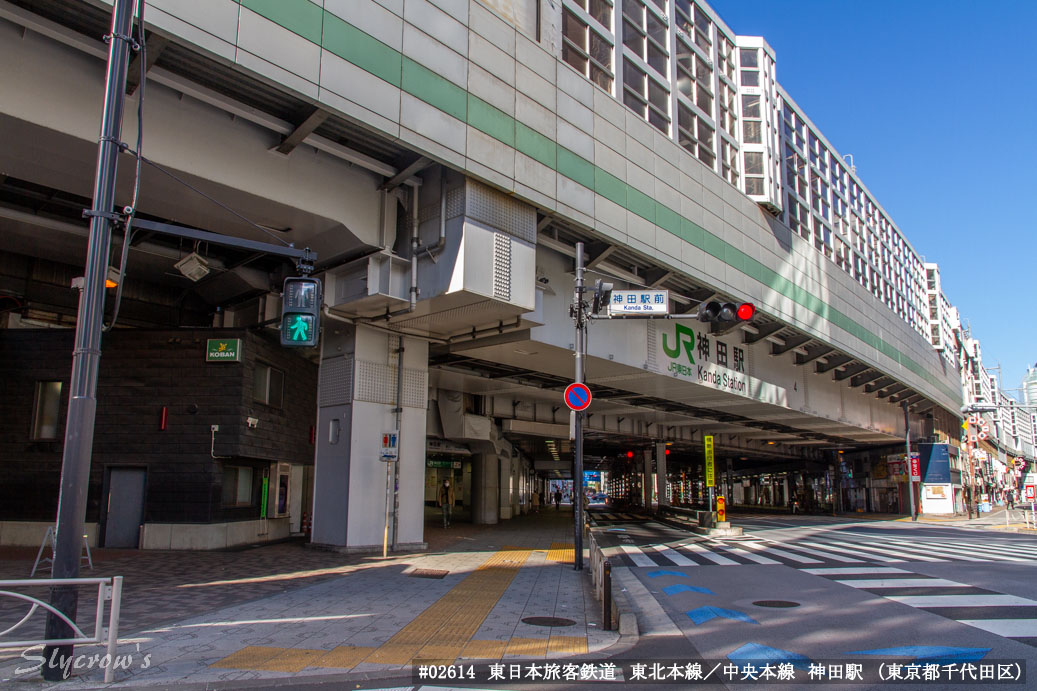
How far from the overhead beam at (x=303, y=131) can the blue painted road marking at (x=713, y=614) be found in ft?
36.2

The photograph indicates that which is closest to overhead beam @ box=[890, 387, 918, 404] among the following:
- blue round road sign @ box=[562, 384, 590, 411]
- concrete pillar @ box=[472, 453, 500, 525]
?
concrete pillar @ box=[472, 453, 500, 525]

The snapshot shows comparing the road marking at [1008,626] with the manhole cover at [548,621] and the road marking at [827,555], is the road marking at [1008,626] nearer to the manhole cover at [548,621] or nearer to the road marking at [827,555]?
the manhole cover at [548,621]

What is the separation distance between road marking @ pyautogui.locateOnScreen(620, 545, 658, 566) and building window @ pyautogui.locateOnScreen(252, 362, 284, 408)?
1160 cm

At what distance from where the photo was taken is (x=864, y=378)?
43531 millimetres

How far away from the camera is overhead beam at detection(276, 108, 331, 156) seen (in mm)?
13391

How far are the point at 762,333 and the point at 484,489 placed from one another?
1602 centimetres

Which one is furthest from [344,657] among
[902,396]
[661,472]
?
[902,396]

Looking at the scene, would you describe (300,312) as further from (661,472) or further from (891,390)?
(891,390)

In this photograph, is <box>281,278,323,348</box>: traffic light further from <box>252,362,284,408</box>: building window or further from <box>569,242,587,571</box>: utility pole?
<box>252,362,284,408</box>: building window

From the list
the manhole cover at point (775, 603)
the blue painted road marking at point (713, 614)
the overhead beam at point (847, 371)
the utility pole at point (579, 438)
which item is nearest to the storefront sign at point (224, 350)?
the utility pole at point (579, 438)

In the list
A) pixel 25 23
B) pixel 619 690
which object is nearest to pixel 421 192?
pixel 25 23

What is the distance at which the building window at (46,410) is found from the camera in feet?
62.3

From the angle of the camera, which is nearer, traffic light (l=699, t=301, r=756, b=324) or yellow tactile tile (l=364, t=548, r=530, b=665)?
yellow tactile tile (l=364, t=548, r=530, b=665)

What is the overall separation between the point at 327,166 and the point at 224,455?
836cm
